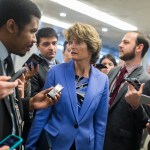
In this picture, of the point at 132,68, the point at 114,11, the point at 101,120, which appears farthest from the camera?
the point at 114,11

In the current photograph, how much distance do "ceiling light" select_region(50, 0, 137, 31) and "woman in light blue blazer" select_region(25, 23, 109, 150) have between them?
169 inches

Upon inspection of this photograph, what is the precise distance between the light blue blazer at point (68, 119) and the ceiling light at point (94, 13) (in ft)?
14.8

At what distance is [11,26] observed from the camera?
48.7 inches

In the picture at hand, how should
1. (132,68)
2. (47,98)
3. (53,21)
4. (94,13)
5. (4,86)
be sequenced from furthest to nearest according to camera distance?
(53,21) < (94,13) < (132,68) < (47,98) < (4,86)

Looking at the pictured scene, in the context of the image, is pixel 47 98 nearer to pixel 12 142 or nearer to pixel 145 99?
pixel 12 142

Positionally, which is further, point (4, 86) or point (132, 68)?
point (132, 68)

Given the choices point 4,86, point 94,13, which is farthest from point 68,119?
point 94,13

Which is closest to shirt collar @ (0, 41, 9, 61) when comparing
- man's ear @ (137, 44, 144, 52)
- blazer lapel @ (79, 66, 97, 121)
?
blazer lapel @ (79, 66, 97, 121)

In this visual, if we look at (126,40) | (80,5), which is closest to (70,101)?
(126,40)

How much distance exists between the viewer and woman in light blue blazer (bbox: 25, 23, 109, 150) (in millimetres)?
1751

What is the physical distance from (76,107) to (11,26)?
77cm

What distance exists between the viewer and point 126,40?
2.78m

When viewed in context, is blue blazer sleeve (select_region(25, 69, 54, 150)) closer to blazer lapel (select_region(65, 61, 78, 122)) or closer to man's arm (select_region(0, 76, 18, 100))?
blazer lapel (select_region(65, 61, 78, 122))

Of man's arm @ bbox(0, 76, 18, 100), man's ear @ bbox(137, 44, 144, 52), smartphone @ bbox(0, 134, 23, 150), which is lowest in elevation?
smartphone @ bbox(0, 134, 23, 150)
